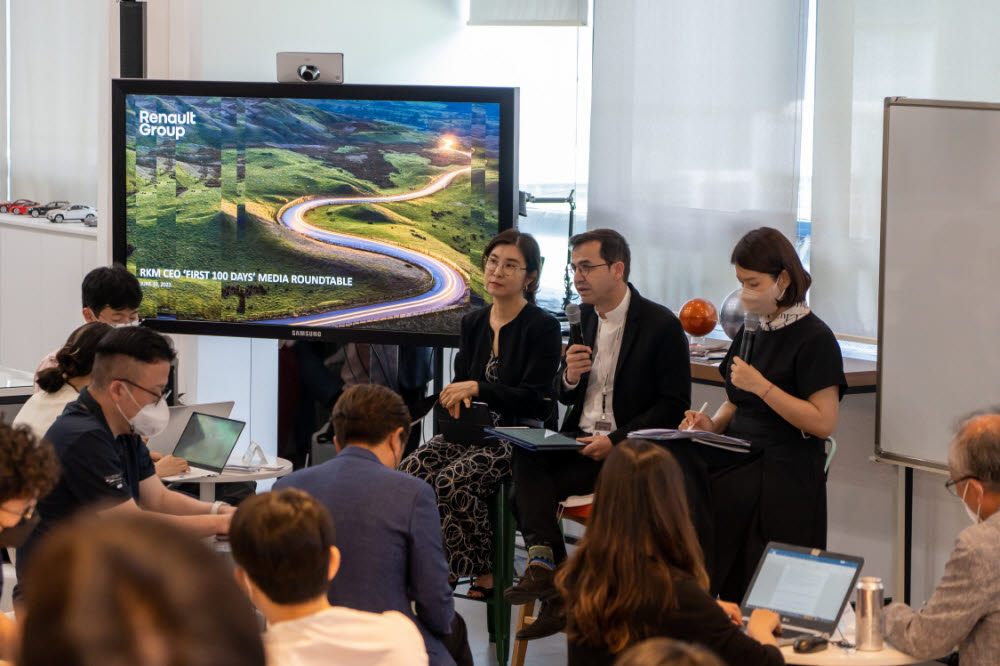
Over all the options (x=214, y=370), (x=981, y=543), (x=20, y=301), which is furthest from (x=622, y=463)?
(x=20, y=301)

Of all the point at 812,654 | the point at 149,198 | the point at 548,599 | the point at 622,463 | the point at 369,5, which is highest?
the point at 369,5

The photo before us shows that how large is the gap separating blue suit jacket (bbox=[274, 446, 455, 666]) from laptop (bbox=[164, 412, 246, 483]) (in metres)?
1.37

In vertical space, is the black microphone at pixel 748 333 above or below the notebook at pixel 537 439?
above

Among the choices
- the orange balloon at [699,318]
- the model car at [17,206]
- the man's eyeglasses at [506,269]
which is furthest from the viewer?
the model car at [17,206]

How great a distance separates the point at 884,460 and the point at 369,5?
13.4ft

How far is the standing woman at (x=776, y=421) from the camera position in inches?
143

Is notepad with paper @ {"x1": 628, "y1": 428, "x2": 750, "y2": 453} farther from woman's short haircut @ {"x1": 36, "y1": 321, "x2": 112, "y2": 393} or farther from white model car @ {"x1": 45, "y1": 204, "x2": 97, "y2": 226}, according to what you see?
white model car @ {"x1": 45, "y1": 204, "x2": 97, "y2": 226}

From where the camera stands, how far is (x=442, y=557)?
2.70m

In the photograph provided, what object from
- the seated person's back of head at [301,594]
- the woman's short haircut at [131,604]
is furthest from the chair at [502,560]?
the woman's short haircut at [131,604]

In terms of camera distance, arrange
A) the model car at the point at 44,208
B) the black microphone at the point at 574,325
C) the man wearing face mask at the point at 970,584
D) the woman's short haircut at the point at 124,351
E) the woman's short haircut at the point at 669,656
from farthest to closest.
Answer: the model car at the point at 44,208
the black microphone at the point at 574,325
the woman's short haircut at the point at 124,351
the man wearing face mask at the point at 970,584
the woman's short haircut at the point at 669,656

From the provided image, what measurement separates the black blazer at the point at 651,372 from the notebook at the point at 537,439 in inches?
9.9

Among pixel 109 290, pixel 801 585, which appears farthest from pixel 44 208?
pixel 801 585

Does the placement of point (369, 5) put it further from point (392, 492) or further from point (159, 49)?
point (392, 492)

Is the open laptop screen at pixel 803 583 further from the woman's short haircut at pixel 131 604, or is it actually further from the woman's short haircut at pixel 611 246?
the woman's short haircut at pixel 131 604
